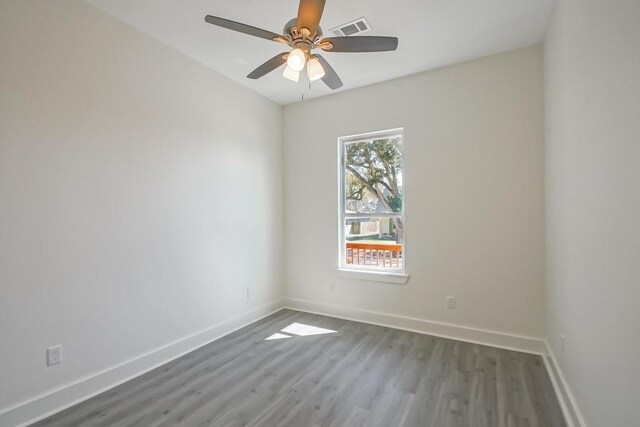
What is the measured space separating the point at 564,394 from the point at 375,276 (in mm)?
1835

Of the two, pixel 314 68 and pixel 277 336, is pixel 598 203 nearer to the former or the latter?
pixel 314 68

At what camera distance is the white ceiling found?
2.11 m

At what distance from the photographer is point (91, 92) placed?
210cm

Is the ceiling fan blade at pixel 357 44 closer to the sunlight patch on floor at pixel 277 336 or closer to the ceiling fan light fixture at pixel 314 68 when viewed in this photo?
the ceiling fan light fixture at pixel 314 68

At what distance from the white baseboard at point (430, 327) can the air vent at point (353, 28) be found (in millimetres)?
2850

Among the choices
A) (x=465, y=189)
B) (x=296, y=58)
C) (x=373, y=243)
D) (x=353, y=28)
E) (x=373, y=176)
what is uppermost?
(x=353, y=28)

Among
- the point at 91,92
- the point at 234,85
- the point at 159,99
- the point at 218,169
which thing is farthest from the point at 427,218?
the point at 91,92

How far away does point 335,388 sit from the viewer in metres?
2.13

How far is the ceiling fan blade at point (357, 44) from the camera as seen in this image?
178 centimetres

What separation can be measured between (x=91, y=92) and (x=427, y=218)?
10.3ft

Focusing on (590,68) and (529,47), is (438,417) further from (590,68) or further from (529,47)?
(529,47)

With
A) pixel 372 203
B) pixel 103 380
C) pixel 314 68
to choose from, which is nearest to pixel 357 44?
pixel 314 68

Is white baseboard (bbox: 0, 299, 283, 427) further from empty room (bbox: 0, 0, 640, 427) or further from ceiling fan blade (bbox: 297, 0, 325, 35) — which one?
ceiling fan blade (bbox: 297, 0, 325, 35)

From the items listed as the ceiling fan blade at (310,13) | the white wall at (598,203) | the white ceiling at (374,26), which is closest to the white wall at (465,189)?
the white ceiling at (374,26)
